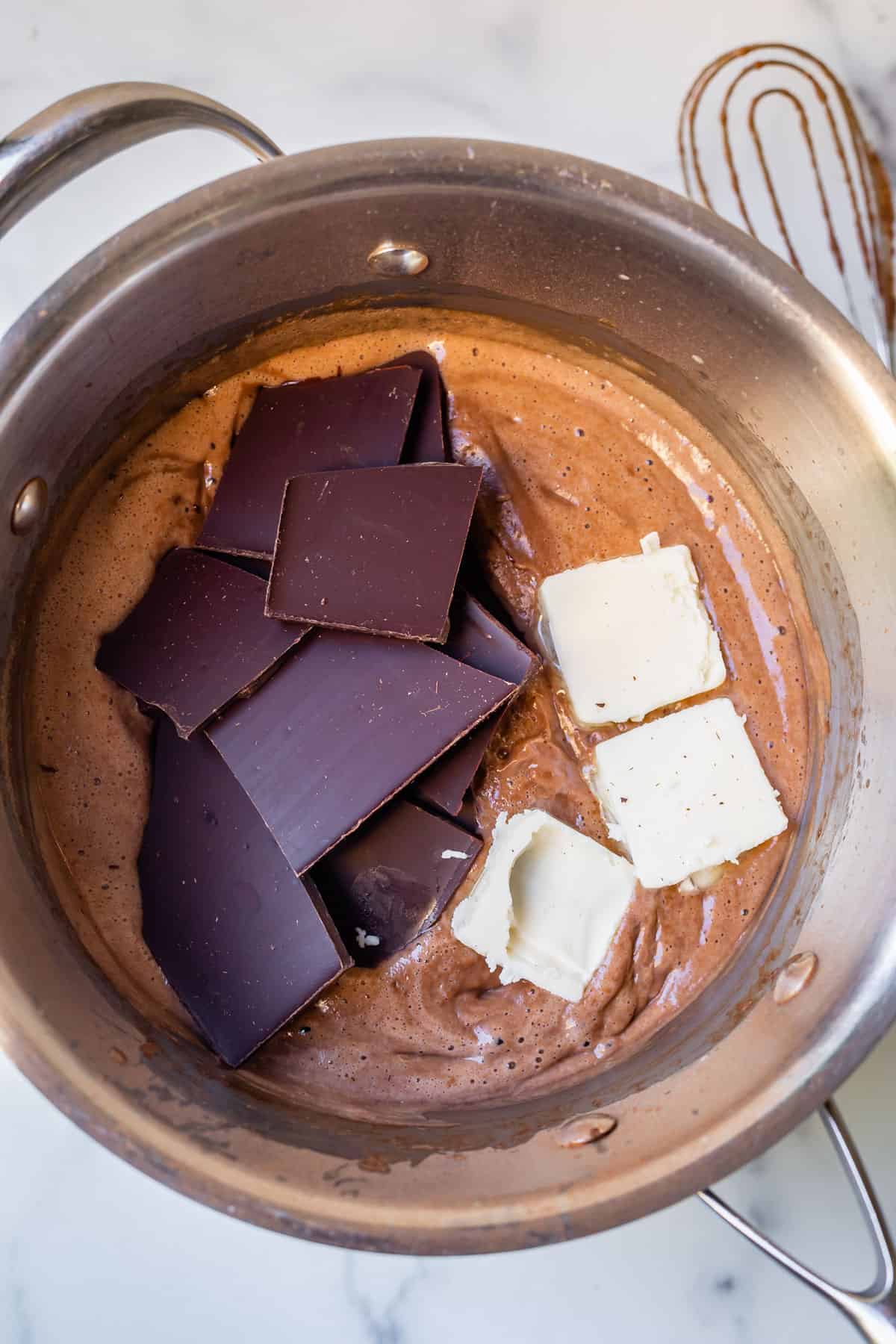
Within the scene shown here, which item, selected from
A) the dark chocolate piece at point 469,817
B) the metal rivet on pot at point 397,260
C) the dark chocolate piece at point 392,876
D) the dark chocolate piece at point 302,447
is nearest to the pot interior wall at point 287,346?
the metal rivet on pot at point 397,260

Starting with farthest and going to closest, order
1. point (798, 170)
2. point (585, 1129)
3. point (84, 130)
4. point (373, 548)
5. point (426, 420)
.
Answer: point (798, 170) < point (426, 420) < point (373, 548) < point (585, 1129) < point (84, 130)

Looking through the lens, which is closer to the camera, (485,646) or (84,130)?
(84,130)

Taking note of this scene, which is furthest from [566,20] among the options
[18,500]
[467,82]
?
[18,500]

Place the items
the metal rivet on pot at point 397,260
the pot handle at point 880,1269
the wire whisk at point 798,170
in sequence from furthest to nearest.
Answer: the wire whisk at point 798,170 < the metal rivet on pot at point 397,260 < the pot handle at point 880,1269

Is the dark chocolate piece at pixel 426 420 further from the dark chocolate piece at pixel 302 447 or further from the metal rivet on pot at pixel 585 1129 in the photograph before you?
the metal rivet on pot at pixel 585 1129

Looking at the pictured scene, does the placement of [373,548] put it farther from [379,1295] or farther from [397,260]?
[379,1295]

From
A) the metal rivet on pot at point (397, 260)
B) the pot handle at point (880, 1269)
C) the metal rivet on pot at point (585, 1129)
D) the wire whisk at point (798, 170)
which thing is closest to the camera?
the pot handle at point (880, 1269)

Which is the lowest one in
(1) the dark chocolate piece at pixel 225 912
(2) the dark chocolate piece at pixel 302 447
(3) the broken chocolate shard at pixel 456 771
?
(1) the dark chocolate piece at pixel 225 912

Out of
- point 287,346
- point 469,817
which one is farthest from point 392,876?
point 287,346
